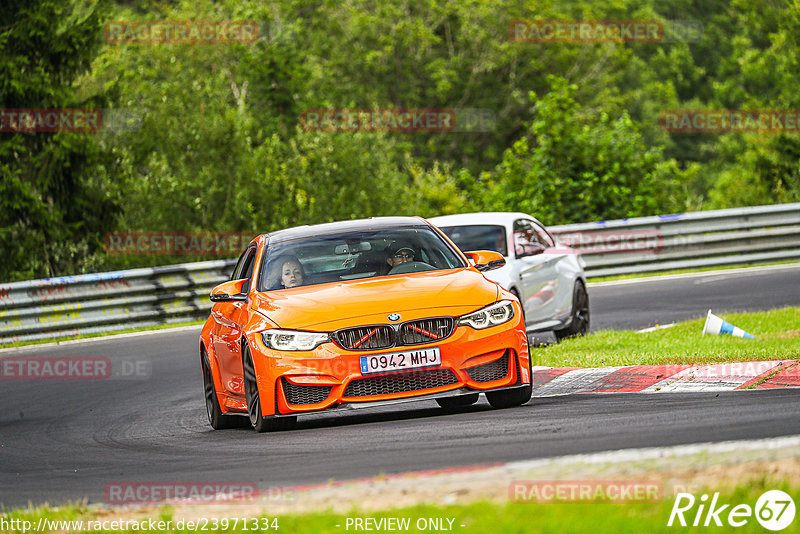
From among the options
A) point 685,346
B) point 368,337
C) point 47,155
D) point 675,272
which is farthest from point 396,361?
point 47,155

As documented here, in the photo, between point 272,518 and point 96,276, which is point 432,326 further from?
point 96,276

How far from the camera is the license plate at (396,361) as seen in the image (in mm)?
8773

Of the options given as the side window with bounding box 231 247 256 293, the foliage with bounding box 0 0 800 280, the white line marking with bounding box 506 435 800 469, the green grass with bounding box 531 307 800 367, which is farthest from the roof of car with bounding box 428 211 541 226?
the foliage with bounding box 0 0 800 280

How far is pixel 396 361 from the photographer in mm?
8773

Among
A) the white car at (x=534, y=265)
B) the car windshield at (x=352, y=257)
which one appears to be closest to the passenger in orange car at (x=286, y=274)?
the car windshield at (x=352, y=257)

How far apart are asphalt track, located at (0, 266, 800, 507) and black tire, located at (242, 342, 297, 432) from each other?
0.12 m

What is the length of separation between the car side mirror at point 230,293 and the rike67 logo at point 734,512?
5.70 m

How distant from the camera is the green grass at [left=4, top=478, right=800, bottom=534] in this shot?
4671 millimetres

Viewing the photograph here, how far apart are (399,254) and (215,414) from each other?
77.5 inches

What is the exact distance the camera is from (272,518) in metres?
5.42

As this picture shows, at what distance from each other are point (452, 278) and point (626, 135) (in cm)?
2093

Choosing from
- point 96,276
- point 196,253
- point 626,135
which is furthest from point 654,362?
point 626,135

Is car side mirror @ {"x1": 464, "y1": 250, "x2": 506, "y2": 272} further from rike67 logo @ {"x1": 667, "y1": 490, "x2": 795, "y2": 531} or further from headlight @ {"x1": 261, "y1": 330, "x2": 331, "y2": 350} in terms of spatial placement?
rike67 logo @ {"x1": 667, "y1": 490, "x2": 795, "y2": 531}

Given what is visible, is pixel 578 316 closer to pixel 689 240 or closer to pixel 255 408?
pixel 255 408
